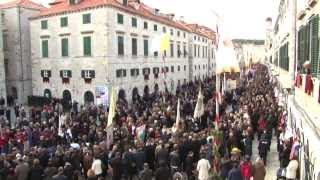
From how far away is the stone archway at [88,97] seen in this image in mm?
35375

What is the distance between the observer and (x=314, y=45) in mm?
12703

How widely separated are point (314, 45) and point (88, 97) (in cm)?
2535

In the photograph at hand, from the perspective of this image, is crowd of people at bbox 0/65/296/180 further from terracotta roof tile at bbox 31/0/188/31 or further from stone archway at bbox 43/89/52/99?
stone archway at bbox 43/89/52/99

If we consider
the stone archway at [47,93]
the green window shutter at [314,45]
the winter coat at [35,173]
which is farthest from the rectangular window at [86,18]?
the green window shutter at [314,45]

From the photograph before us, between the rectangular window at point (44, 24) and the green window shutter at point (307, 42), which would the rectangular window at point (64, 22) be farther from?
the green window shutter at point (307, 42)

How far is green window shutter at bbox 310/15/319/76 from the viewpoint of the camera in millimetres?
12102

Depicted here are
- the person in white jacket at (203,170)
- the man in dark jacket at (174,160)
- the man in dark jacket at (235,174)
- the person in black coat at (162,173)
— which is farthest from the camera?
the man in dark jacket at (174,160)

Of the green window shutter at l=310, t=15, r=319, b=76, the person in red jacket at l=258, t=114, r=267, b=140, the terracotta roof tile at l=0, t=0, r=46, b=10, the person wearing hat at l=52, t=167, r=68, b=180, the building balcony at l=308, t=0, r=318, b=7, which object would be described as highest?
the terracotta roof tile at l=0, t=0, r=46, b=10

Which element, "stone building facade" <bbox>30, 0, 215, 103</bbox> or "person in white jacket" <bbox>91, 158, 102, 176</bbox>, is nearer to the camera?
"person in white jacket" <bbox>91, 158, 102, 176</bbox>

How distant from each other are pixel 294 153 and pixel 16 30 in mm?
33172

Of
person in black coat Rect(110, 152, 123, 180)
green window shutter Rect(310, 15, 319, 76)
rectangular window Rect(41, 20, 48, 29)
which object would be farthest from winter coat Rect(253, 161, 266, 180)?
rectangular window Rect(41, 20, 48, 29)

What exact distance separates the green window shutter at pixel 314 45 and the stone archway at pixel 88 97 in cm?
2444

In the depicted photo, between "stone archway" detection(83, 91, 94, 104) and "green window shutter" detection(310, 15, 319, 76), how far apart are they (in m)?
24.4

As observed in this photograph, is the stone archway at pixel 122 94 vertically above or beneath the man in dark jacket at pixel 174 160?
above
